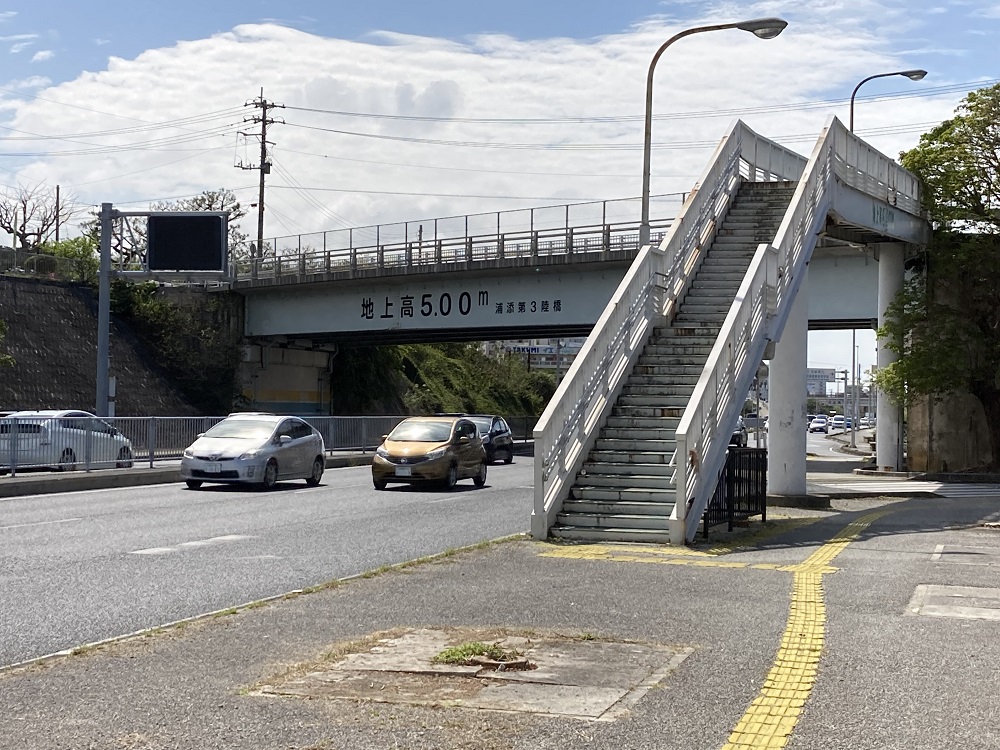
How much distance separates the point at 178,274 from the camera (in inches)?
1636

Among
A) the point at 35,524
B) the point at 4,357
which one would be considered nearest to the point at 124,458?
the point at 35,524

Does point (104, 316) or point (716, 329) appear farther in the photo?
point (104, 316)

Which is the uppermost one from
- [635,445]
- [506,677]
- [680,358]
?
[680,358]

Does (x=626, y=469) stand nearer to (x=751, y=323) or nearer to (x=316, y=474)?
(x=751, y=323)

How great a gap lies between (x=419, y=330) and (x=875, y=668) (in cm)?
4309

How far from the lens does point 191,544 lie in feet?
50.9

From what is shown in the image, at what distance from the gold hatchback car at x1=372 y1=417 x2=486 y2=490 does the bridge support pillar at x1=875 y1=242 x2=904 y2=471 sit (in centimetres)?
1364

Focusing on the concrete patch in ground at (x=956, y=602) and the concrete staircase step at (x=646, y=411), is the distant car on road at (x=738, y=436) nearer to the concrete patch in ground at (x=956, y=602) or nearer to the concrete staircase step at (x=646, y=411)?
the concrete staircase step at (x=646, y=411)

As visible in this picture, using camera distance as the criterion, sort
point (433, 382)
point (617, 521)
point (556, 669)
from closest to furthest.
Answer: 1. point (556, 669)
2. point (617, 521)
3. point (433, 382)

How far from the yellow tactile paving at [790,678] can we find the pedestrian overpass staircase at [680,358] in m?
3.78

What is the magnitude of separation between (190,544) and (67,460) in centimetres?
1277

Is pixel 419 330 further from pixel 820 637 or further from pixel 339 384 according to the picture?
pixel 820 637

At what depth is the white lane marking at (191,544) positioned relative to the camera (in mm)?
14617

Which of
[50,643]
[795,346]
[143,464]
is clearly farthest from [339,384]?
[50,643]
